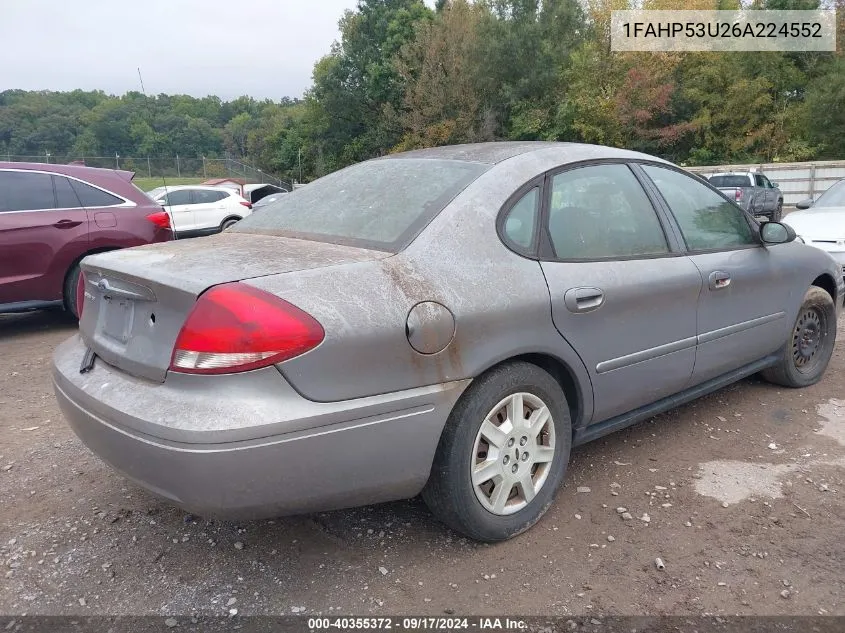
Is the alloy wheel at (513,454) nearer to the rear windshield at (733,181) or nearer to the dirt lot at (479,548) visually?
the dirt lot at (479,548)

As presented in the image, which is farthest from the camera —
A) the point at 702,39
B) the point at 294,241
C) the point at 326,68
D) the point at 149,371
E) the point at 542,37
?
the point at 326,68

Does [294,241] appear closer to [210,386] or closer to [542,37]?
[210,386]

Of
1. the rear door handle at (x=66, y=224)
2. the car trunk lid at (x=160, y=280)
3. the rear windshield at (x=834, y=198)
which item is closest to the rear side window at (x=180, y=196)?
the rear door handle at (x=66, y=224)

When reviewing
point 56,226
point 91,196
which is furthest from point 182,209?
point 56,226

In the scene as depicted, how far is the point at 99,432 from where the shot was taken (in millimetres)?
2334

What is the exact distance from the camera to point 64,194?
6.45 m

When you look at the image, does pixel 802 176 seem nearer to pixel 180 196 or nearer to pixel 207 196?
pixel 207 196

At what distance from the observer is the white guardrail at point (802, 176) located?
82.0 ft

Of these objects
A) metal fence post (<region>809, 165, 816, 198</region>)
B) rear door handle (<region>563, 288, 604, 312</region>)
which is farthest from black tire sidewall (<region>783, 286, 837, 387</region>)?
metal fence post (<region>809, 165, 816, 198</region>)

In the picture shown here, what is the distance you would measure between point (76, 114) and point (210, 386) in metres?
17.3

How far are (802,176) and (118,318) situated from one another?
28313mm

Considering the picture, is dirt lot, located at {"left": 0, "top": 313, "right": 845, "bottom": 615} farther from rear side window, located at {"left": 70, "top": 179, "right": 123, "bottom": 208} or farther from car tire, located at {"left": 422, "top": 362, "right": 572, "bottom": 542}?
rear side window, located at {"left": 70, "top": 179, "right": 123, "bottom": 208}

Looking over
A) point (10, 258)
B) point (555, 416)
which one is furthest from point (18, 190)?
point (555, 416)

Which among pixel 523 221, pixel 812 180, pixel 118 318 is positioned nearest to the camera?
pixel 118 318
